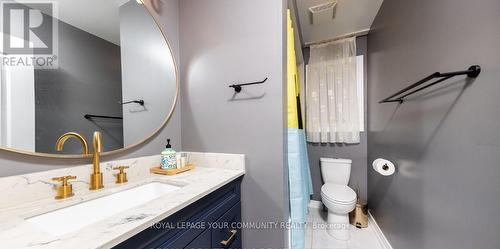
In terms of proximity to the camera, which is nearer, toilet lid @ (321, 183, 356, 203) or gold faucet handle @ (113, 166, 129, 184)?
gold faucet handle @ (113, 166, 129, 184)

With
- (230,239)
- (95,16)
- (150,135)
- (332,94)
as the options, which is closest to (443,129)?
(230,239)

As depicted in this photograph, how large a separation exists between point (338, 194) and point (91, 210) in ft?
6.17

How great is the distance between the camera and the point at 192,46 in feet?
3.96

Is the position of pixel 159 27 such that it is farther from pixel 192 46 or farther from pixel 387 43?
pixel 387 43

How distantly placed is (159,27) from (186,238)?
118cm

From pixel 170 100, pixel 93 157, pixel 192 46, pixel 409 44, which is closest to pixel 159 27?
pixel 192 46

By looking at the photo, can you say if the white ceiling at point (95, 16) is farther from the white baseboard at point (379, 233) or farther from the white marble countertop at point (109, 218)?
the white baseboard at point (379, 233)

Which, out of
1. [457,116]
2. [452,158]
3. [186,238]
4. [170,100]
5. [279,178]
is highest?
[170,100]

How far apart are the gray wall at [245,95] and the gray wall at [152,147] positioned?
8 cm

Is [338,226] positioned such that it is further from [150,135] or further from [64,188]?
[64,188]

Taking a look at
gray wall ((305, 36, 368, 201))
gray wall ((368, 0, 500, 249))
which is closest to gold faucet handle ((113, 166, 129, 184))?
gray wall ((368, 0, 500, 249))

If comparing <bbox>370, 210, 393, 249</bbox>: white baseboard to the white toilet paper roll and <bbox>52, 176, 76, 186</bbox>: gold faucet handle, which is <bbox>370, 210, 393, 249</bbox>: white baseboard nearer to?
the white toilet paper roll

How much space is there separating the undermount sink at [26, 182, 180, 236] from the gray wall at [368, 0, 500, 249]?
53.5 inches

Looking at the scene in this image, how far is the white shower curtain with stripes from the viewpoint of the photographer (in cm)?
213
